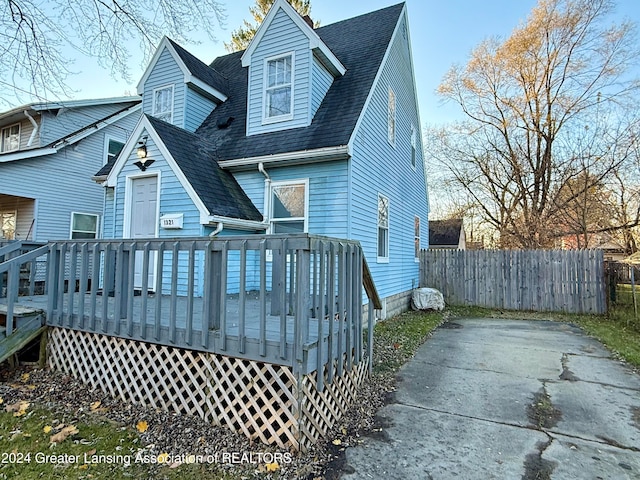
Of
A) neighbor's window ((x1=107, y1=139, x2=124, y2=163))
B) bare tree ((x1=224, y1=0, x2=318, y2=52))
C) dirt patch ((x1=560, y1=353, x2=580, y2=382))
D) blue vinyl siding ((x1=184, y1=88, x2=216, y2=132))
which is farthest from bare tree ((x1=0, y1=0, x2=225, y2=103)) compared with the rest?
bare tree ((x1=224, y1=0, x2=318, y2=52))

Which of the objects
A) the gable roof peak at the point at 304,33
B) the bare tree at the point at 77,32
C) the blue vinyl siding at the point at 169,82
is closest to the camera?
the bare tree at the point at 77,32

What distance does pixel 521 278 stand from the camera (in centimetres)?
1139

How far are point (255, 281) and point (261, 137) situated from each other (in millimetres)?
3381

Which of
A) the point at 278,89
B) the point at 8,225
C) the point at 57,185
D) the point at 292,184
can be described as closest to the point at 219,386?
the point at 292,184

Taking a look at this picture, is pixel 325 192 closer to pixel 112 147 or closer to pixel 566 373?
pixel 566 373

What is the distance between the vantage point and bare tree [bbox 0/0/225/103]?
17.3ft

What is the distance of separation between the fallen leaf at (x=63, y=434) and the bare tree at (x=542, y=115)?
Result: 733 inches

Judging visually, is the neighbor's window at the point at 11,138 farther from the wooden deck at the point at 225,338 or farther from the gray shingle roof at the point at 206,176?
the wooden deck at the point at 225,338

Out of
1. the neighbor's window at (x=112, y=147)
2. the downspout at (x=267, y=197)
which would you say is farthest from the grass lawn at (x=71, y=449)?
the neighbor's window at (x=112, y=147)

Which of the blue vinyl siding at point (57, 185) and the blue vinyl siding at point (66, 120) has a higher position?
the blue vinyl siding at point (66, 120)

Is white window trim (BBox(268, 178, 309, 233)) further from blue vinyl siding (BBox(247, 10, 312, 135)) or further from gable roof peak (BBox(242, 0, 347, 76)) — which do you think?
gable roof peak (BBox(242, 0, 347, 76))

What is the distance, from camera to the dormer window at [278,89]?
8.30m

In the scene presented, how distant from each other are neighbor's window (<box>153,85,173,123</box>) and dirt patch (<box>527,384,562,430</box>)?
1019cm

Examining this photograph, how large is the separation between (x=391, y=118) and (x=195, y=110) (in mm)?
5496
